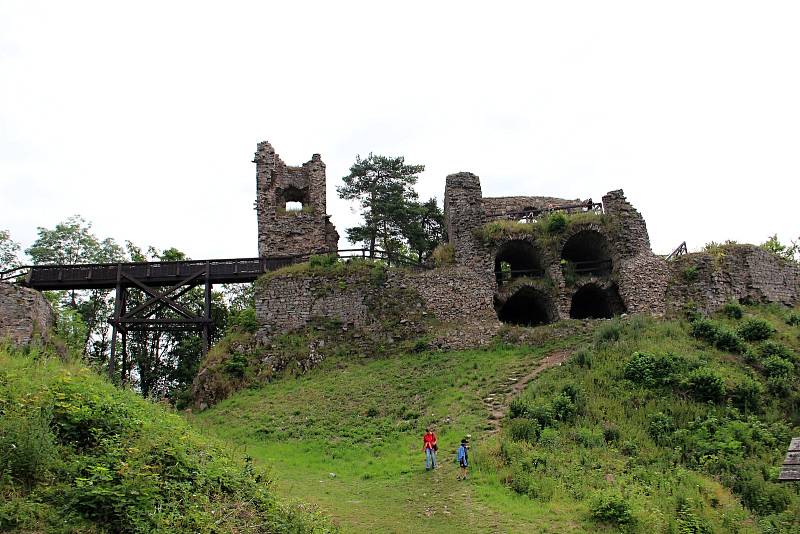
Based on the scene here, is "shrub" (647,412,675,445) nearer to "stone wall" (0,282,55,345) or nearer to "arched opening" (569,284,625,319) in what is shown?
"arched opening" (569,284,625,319)

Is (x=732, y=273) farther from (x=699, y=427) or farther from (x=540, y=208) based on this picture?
(x=699, y=427)

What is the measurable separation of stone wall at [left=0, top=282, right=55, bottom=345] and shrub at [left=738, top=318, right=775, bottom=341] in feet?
72.7

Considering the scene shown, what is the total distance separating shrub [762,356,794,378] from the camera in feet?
69.1

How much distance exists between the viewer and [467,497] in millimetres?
14867

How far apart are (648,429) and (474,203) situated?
14648 mm

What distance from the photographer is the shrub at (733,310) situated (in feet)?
87.2

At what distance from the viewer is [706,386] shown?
64.7 ft

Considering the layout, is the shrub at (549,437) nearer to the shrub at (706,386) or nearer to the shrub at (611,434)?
the shrub at (611,434)

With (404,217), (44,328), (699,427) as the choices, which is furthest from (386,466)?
(404,217)

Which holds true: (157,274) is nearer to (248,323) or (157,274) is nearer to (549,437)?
(248,323)

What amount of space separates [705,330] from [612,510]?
40.0 ft

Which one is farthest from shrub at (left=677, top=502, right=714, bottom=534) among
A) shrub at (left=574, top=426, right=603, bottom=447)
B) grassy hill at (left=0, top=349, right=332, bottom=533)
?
grassy hill at (left=0, top=349, right=332, bottom=533)

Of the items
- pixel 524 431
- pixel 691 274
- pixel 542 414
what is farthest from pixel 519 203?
pixel 524 431

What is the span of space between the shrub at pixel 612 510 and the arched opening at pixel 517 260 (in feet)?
53.0
